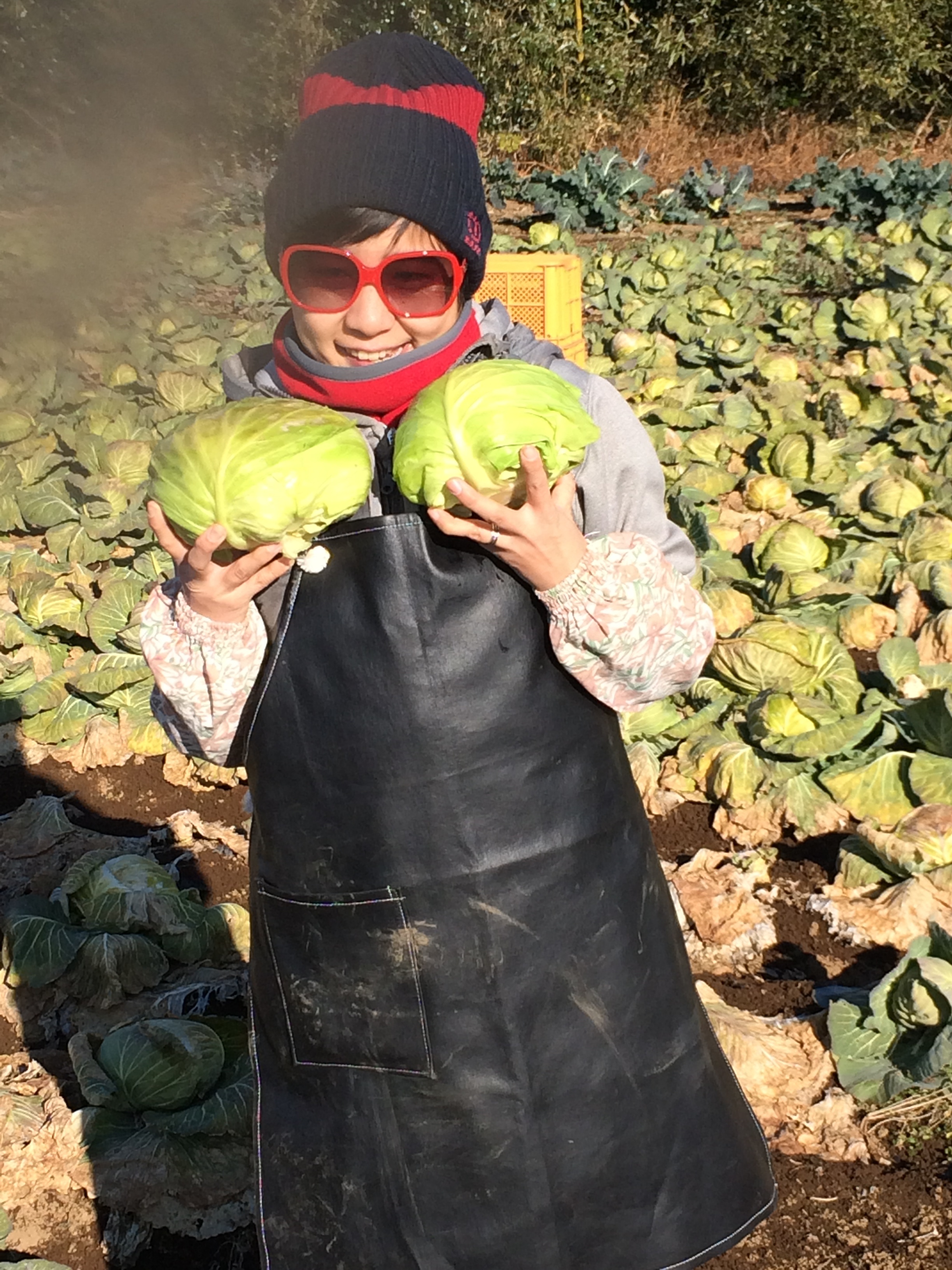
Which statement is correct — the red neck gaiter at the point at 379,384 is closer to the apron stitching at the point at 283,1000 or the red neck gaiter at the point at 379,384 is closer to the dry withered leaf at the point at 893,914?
the apron stitching at the point at 283,1000

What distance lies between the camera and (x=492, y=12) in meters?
23.5

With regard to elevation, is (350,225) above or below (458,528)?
above

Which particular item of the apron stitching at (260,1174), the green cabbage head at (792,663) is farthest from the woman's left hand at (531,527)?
the green cabbage head at (792,663)

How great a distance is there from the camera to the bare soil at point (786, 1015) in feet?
9.22

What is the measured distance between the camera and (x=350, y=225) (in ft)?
6.13

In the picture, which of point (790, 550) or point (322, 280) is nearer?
point (322, 280)

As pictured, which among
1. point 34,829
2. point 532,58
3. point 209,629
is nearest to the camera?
point 209,629

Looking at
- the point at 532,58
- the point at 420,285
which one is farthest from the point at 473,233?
the point at 532,58

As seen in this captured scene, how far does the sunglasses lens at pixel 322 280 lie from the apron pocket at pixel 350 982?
0.89 m

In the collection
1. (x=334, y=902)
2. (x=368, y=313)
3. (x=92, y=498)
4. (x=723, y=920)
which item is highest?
(x=368, y=313)

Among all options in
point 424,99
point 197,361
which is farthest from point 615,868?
point 197,361

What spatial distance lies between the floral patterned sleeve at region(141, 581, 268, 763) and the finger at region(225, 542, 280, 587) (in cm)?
8

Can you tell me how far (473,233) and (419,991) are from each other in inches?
46.6

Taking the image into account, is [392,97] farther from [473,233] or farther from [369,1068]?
[369,1068]
